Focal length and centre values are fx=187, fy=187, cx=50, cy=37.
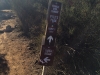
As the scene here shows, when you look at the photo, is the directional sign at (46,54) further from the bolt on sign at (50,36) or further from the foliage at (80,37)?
the foliage at (80,37)

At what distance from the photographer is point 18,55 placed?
27.9 feet

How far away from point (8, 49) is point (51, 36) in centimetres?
518

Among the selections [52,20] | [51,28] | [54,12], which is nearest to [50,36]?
[51,28]

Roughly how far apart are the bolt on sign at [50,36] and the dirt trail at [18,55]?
2.12 meters

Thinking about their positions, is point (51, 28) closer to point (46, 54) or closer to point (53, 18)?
point (53, 18)

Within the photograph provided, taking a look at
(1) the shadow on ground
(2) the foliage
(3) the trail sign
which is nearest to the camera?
(3) the trail sign

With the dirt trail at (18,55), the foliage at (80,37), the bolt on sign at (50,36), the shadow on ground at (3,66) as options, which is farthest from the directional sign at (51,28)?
the shadow on ground at (3,66)

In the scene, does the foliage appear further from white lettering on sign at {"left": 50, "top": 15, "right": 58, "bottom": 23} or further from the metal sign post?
white lettering on sign at {"left": 50, "top": 15, "right": 58, "bottom": 23}

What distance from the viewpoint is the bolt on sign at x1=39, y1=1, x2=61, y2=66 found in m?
4.46

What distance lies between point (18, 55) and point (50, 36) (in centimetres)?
423

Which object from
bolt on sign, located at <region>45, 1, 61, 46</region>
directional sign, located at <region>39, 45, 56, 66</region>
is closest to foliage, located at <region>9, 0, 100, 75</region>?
directional sign, located at <region>39, 45, 56, 66</region>

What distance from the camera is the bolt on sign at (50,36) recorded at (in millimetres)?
4463

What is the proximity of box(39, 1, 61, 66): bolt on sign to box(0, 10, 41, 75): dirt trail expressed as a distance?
2.12 meters

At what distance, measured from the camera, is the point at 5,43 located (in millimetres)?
10289
